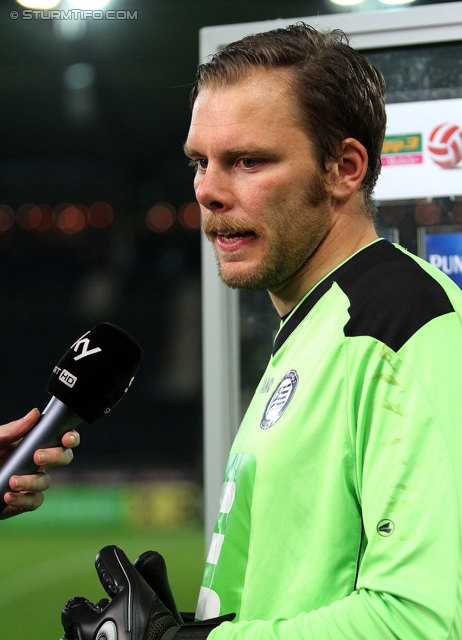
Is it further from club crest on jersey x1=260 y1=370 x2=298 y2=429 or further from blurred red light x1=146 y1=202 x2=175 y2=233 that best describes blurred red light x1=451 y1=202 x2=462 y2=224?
blurred red light x1=146 y1=202 x2=175 y2=233

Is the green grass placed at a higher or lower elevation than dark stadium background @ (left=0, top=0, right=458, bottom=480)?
lower

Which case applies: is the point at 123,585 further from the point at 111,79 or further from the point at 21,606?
the point at 111,79

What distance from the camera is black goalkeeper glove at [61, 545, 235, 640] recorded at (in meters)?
0.98

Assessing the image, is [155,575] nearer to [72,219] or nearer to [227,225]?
[227,225]

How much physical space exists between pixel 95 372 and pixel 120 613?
447 mm

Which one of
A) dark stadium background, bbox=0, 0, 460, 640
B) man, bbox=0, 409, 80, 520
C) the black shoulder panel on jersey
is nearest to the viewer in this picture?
the black shoulder panel on jersey

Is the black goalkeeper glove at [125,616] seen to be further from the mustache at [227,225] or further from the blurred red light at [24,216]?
the blurred red light at [24,216]

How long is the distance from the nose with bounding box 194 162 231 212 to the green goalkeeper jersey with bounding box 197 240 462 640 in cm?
20

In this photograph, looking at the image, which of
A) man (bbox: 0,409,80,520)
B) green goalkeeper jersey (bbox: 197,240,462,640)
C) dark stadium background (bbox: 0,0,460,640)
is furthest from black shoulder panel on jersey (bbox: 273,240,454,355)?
dark stadium background (bbox: 0,0,460,640)

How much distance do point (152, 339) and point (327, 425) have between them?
11394 millimetres

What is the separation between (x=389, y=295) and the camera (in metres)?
1.00

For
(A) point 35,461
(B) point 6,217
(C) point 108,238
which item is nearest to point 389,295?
(A) point 35,461

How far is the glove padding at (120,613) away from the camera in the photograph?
98 cm

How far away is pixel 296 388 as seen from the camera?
104cm
